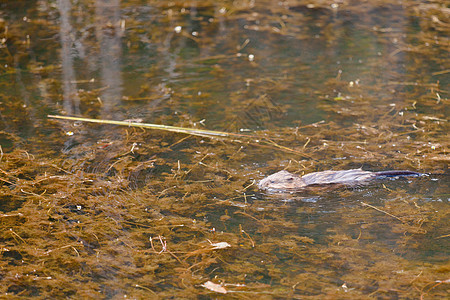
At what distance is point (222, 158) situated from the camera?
3842 mm

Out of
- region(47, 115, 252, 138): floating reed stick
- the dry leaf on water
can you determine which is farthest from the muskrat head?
the dry leaf on water

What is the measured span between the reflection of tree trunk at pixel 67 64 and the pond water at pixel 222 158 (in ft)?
0.10

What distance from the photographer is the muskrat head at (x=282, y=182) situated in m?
3.38

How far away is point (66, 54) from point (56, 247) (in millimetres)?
3795

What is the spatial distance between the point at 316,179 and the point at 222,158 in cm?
80

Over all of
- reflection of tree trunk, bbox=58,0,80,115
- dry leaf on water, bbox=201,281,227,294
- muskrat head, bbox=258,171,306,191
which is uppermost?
muskrat head, bbox=258,171,306,191

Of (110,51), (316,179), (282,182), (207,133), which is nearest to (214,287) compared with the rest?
(282,182)

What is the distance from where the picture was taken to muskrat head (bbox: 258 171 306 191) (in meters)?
3.38

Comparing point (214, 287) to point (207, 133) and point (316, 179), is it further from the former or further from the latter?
point (207, 133)

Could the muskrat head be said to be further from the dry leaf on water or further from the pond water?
the dry leaf on water

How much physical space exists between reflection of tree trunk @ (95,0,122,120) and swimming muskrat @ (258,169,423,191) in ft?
5.81

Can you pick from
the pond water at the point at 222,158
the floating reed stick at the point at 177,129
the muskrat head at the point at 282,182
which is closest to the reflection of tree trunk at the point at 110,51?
the pond water at the point at 222,158

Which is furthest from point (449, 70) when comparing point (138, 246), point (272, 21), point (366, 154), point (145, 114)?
point (138, 246)

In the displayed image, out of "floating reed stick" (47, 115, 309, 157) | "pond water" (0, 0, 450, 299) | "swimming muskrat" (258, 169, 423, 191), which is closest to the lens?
"pond water" (0, 0, 450, 299)
